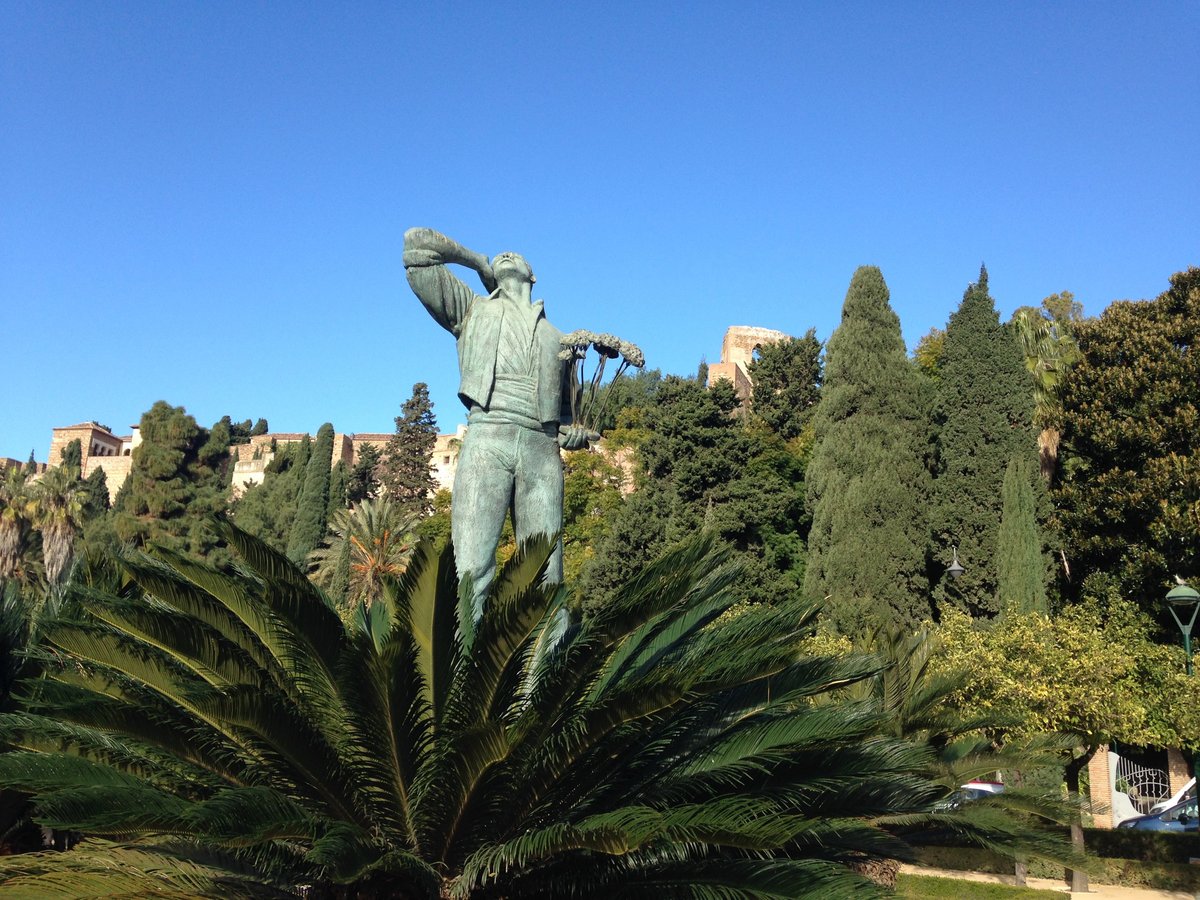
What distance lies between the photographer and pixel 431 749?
5.16 meters

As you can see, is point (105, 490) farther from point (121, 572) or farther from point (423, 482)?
point (121, 572)

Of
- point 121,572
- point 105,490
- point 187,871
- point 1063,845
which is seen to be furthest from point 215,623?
point 105,490

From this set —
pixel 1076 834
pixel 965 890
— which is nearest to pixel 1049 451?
pixel 1076 834

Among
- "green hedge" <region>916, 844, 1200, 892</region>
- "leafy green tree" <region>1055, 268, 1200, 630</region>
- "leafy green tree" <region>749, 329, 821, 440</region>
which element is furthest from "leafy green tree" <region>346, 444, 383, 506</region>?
"green hedge" <region>916, 844, 1200, 892</region>

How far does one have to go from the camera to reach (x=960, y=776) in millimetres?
8539

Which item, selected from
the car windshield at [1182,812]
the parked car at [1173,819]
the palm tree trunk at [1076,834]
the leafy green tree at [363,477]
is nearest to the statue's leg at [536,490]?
the palm tree trunk at [1076,834]

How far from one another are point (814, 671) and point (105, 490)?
79.0 meters

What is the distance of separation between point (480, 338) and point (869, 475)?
79.0ft

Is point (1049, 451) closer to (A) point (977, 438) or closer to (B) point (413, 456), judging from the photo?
(A) point (977, 438)

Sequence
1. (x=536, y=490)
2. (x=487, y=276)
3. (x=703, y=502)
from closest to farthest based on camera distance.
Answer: (x=536, y=490) < (x=487, y=276) < (x=703, y=502)

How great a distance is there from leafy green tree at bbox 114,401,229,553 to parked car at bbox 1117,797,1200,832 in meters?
40.6

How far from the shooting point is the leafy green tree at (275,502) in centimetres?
5950

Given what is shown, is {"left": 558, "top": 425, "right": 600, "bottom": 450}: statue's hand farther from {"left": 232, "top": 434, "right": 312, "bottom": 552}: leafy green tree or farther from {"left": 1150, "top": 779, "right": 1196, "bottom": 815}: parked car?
{"left": 232, "top": 434, "right": 312, "bottom": 552}: leafy green tree

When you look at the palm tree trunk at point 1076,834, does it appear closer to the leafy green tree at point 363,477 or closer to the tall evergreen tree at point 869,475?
Result: the tall evergreen tree at point 869,475
